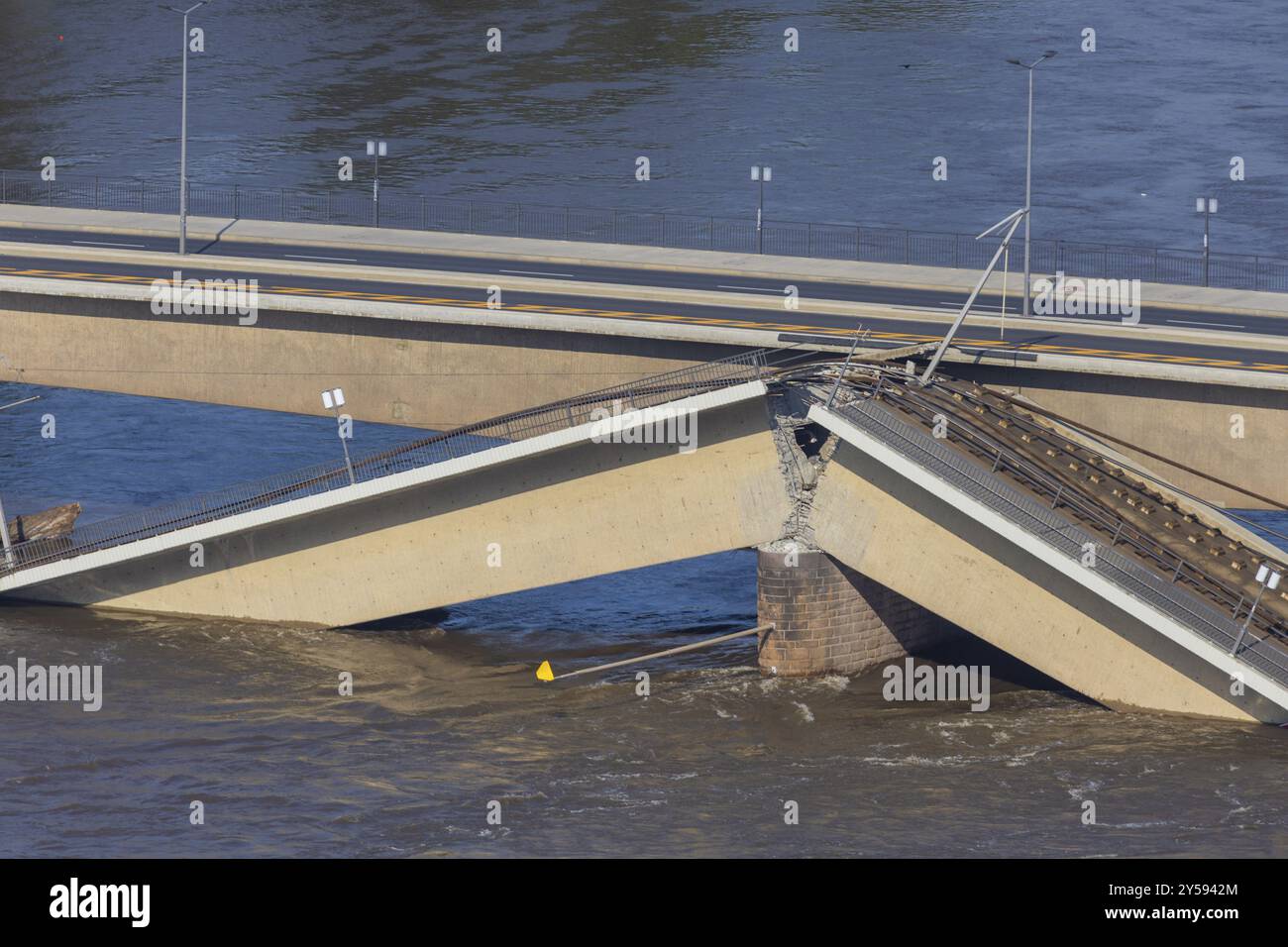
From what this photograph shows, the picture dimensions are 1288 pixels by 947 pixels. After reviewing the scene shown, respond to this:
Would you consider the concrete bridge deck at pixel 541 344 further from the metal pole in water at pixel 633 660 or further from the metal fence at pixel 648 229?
the metal fence at pixel 648 229

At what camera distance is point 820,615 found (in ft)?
169

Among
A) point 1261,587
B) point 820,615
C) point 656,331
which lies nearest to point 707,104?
point 656,331

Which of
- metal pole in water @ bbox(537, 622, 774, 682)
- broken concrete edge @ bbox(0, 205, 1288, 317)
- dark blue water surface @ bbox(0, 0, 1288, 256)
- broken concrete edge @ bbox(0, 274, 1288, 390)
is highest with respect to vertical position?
dark blue water surface @ bbox(0, 0, 1288, 256)

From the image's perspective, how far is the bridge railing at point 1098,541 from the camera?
153 ft

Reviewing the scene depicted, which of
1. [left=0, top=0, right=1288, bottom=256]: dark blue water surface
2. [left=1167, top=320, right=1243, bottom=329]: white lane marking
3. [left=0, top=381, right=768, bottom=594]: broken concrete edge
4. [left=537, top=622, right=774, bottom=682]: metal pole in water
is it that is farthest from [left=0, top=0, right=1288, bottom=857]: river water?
[left=1167, top=320, right=1243, bottom=329]: white lane marking

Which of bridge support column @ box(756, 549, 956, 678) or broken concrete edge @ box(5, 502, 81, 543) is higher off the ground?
broken concrete edge @ box(5, 502, 81, 543)

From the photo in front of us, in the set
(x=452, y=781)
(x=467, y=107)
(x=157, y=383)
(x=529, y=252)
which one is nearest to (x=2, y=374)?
(x=157, y=383)

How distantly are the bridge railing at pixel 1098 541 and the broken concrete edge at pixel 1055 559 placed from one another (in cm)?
20

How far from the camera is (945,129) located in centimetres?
10900

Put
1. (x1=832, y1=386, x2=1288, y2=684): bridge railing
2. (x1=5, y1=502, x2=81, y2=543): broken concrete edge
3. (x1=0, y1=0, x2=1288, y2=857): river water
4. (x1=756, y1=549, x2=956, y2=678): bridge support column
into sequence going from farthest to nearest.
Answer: (x1=5, y1=502, x2=81, y2=543): broken concrete edge → (x1=756, y1=549, x2=956, y2=678): bridge support column → (x1=832, y1=386, x2=1288, y2=684): bridge railing → (x1=0, y1=0, x2=1288, y2=857): river water

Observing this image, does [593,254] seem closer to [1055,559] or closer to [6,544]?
[6,544]

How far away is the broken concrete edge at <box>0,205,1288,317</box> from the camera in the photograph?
208 ft

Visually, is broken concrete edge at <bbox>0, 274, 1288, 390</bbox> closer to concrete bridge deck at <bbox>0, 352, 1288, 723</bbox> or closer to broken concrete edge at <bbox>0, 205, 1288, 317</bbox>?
concrete bridge deck at <bbox>0, 352, 1288, 723</bbox>

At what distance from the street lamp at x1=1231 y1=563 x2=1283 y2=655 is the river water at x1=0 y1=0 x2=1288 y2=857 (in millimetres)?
2412
